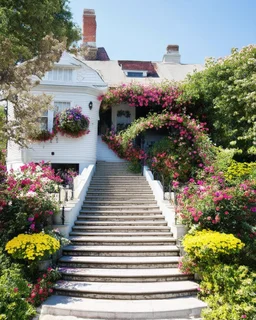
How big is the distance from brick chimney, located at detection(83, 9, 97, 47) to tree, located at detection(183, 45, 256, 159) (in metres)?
9.69

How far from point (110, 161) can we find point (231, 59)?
786 centimetres

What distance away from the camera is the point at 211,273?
6746 millimetres

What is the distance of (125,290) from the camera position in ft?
22.2

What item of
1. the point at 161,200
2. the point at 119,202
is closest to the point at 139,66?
the point at 119,202

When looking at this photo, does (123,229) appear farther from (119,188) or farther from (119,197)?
(119,188)

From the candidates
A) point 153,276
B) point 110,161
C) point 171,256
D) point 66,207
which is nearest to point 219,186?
point 171,256

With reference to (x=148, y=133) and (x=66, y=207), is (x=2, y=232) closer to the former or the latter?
(x=66, y=207)

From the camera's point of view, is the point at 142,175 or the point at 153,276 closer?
the point at 153,276

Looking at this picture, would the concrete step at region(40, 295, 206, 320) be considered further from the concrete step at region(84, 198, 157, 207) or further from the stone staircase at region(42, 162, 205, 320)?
the concrete step at region(84, 198, 157, 207)

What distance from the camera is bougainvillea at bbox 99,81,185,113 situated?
16406mm

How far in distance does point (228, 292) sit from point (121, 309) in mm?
2198

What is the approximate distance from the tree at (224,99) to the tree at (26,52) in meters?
7.30

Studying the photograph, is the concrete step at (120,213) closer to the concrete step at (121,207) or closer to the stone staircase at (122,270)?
the stone staircase at (122,270)

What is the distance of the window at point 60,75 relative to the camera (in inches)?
583
